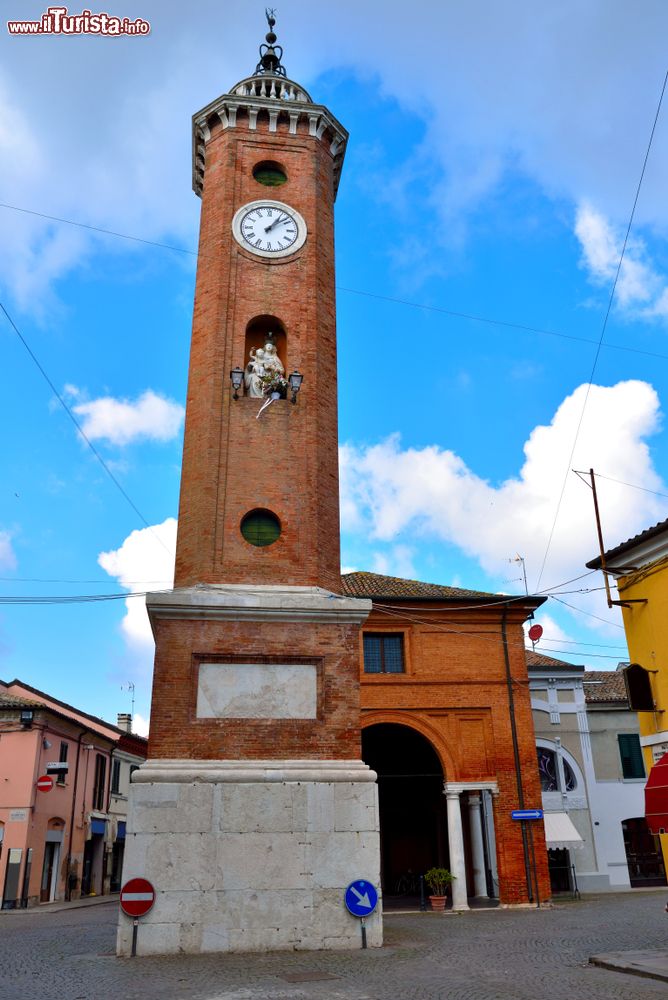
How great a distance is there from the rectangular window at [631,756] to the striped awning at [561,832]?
4.14 m

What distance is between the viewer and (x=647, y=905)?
831 inches

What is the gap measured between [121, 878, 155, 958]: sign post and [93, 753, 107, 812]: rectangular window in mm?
25176

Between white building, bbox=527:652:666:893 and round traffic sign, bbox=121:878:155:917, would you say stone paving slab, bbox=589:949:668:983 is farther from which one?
white building, bbox=527:652:666:893

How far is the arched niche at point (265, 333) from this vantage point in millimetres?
16672

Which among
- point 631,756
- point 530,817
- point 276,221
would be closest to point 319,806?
point 530,817

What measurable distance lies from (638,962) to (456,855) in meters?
11.5

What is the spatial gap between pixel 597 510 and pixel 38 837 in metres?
22.0

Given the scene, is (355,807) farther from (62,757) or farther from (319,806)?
(62,757)

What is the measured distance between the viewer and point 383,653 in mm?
23234

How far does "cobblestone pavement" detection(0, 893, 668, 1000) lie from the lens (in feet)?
29.6

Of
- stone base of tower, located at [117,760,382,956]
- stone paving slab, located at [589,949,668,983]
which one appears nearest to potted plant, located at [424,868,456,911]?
stone base of tower, located at [117,760,382,956]

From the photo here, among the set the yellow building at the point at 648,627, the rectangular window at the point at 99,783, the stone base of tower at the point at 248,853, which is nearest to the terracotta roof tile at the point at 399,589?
the yellow building at the point at 648,627

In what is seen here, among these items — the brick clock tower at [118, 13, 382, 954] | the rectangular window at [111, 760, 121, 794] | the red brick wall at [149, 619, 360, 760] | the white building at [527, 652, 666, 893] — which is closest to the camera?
the brick clock tower at [118, 13, 382, 954]

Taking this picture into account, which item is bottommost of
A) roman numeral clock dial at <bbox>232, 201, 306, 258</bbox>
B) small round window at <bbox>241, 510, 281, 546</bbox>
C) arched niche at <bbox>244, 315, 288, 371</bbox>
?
small round window at <bbox>241, 510, 281, 546</bbox>
